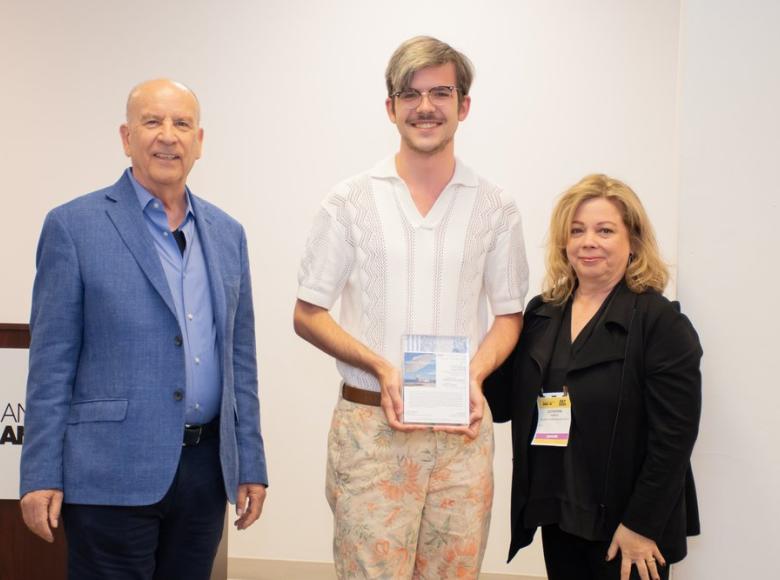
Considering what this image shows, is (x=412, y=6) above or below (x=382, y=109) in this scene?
above

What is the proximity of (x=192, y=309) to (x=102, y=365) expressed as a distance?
10.3 inches

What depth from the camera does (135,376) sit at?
6.34ft

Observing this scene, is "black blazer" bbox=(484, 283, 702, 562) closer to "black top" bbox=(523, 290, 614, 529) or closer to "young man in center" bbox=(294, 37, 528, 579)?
"black top" bbox=(523, 290, 614, 529)

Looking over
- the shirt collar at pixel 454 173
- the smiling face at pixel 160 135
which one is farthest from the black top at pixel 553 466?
the smiling face at pixel 160 135

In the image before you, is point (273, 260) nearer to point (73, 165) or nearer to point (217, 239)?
point (73, 165)

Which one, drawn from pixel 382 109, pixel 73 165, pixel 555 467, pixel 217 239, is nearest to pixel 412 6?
pixel 382 109

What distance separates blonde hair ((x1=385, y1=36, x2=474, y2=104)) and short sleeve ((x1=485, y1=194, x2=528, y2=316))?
0.36 meters

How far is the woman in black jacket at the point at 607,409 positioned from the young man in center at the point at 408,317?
0.14 m

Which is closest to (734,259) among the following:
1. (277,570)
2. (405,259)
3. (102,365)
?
(405,259)

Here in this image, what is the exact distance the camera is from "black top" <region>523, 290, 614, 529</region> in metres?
2.10

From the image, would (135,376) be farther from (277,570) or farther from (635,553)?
(277,570)

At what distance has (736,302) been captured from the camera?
220cm

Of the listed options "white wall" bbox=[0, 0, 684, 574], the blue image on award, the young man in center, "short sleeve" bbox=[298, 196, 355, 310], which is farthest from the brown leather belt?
"white wall" bbox=[0, 0, 684, 574]

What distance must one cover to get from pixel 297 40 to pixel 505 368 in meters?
2.43
